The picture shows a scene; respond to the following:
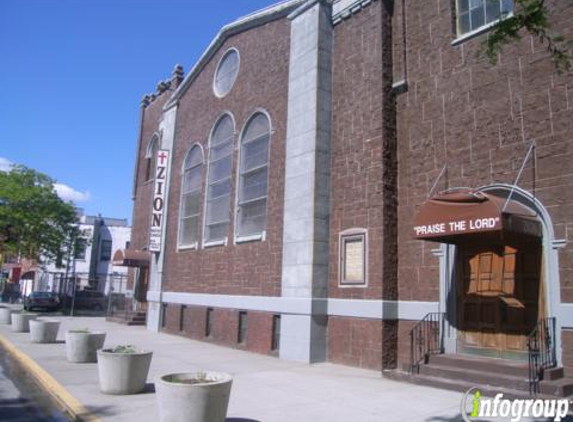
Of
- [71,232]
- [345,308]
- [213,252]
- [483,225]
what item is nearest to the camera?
[483,225]

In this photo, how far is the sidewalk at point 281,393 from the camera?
7855 millimetres

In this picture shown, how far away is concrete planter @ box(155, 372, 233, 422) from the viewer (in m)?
6.44

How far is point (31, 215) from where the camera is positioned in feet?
113

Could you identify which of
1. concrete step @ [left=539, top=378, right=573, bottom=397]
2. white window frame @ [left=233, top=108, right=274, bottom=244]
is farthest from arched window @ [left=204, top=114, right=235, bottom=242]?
concrete step @ [left=539, top=378, right=573, bottom=397]

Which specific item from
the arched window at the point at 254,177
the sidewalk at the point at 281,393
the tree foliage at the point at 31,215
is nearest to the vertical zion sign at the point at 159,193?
the arched window at the point at 254,177

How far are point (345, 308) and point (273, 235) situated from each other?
3.61m

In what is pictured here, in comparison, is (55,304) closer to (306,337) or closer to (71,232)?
(71,232)

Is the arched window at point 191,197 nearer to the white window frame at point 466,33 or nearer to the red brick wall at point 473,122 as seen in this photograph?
the red brick wall at point 473,122

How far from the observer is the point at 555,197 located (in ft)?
32.6

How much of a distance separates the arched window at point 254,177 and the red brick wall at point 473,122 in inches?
206

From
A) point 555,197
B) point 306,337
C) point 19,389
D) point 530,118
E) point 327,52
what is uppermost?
point 327,52

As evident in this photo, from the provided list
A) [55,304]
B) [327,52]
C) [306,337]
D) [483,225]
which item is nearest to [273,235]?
[306,337]

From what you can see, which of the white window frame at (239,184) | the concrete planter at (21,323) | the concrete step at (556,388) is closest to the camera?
the concrete step at (556,388)

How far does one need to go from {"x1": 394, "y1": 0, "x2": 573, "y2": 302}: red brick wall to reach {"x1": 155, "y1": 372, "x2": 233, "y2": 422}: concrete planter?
6.62 meters
